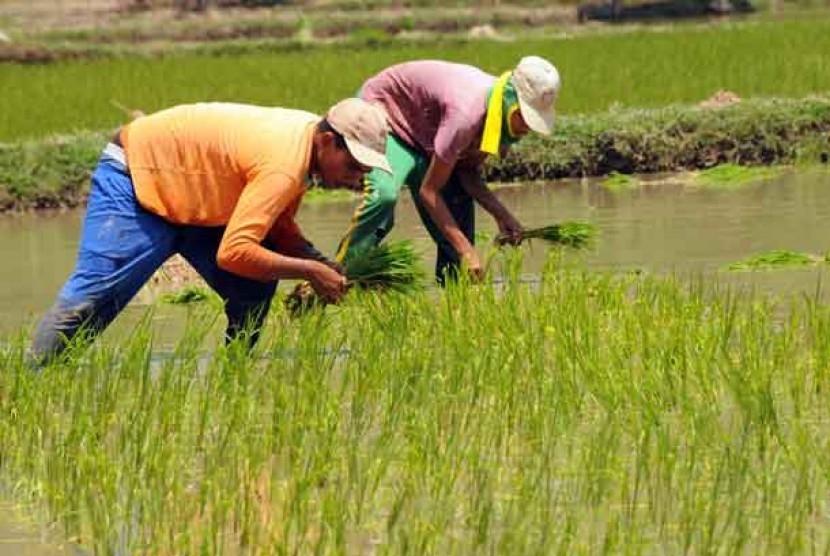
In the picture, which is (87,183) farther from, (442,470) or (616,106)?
(442,470)

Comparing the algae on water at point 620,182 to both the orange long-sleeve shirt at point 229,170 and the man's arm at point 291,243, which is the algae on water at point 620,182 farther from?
the orange long-sleeve shirt at point 229,170

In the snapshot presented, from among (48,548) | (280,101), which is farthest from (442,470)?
(280,101)

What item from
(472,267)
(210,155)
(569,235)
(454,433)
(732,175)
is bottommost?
(732,175)

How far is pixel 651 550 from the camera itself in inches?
144

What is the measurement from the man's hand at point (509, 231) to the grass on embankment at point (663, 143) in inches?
200

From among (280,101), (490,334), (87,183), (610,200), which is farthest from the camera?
(280,101)

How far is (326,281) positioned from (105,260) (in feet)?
1.96

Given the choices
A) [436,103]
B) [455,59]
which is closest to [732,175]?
[436,103]

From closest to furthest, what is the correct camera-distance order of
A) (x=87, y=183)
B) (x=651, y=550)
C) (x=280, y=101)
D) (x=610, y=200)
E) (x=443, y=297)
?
(x=651, y=550)
(x=443, y=297)
(x=610, y=200)
(x=87, y=183)
(x=280, y=101)

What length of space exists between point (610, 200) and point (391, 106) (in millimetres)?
4109

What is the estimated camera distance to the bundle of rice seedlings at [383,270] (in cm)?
589

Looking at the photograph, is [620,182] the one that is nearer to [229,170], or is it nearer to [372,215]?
[372,215]

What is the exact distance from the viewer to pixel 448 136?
20.3ft

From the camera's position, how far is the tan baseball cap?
4.82 metres
